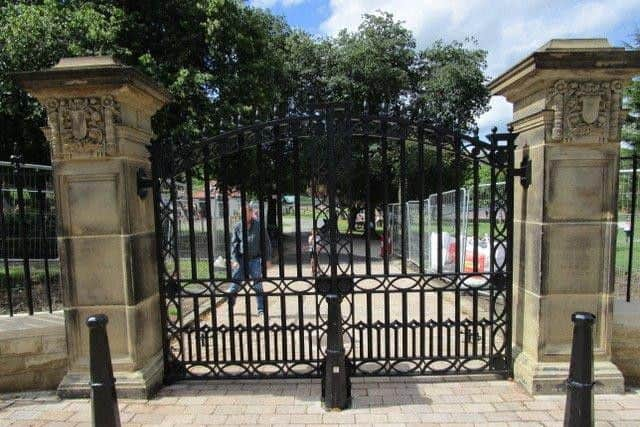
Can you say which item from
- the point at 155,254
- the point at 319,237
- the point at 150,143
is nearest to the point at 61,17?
the point at 150,143

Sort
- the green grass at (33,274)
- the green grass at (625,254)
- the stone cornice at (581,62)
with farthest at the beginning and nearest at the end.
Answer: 1. the green grass at (625,254)
2. the green grass at (33,274)
3. the stone cornice at (581,62)

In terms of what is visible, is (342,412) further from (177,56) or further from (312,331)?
(177,56)

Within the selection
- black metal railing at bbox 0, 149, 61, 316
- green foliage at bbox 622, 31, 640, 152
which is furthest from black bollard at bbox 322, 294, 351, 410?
green foliage at bbox 622, 31, 640, 152

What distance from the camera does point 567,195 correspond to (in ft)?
12.1

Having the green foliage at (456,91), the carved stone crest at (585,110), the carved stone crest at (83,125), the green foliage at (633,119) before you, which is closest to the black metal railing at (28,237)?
the carved stone crest at (83,125)

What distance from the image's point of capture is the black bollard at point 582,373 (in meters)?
2.64

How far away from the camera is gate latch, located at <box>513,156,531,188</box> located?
3.87m

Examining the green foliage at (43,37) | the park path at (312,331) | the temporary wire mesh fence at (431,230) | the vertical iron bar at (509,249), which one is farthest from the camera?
the green foliage at (43,37)

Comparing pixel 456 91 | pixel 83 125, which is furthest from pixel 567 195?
pixel 456 91

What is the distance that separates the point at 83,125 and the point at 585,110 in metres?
4.16

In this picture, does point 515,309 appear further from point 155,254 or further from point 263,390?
point 155,254

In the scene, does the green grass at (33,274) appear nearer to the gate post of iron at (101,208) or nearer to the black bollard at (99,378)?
the gate post of iron at (101,208)

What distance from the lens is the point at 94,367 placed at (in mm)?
2773

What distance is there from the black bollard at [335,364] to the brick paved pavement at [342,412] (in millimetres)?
99
